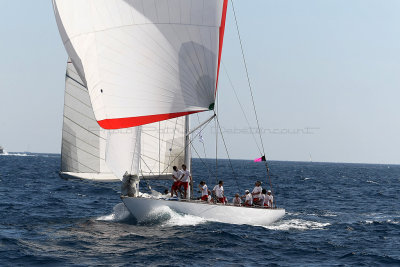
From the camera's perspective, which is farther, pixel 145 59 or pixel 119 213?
pixel 119 213

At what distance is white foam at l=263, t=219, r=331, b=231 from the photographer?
22.9m

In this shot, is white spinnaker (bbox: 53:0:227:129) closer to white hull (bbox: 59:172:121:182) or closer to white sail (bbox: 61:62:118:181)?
white sail (bbox: 61:62:118:181)

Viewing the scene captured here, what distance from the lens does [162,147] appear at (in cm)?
2278

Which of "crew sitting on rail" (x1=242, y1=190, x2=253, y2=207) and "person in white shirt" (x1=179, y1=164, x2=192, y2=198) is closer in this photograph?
"person in white shirt" (x1=179, y1=164, x2=192, y2=198)

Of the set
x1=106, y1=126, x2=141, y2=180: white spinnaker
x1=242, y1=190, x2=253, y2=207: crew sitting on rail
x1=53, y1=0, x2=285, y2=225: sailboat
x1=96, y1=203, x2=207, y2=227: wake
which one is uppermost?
x1=53, y1=0, x2=285, y2=225: sailboat

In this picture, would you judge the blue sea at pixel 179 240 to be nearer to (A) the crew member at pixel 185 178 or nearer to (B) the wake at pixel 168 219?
(B) the wake at pixel 168 219

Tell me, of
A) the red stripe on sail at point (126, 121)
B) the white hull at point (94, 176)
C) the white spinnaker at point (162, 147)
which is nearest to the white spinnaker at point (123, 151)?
the white spinnaker at point (162, 147)

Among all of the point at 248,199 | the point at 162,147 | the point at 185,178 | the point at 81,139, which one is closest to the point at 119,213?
the point at 185,178

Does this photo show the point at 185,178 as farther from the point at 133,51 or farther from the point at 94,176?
the point at 133,51

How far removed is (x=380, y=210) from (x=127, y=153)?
1778 centimetres

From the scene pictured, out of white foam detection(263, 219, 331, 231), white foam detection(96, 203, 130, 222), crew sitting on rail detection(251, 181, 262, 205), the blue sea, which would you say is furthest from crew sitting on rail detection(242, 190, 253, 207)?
white foam detection(96, 203, 130, 222)

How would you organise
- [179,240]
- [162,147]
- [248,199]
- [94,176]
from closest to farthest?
[179,240] → [248,199] → [162,147] → [94,176]

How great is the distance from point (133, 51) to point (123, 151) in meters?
4.25

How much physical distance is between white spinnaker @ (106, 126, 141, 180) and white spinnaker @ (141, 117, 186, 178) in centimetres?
115
